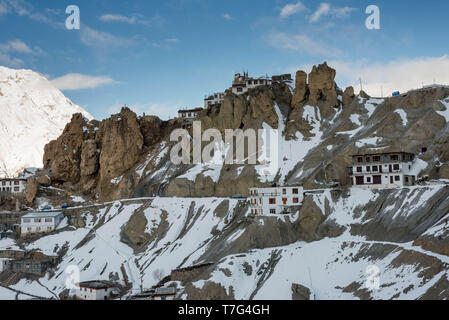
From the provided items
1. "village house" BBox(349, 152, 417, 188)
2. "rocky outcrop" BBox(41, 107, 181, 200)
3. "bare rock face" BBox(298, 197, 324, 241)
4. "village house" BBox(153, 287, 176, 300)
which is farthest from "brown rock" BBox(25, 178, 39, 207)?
"village house" BBox(349, 152, 417, 188)

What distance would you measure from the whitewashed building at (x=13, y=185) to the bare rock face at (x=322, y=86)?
82.4 metres

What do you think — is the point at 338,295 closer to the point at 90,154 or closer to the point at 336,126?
the point at 336,126

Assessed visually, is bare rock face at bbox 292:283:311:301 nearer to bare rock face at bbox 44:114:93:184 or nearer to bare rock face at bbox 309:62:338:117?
bare rock face at bbox 309:62:338:117

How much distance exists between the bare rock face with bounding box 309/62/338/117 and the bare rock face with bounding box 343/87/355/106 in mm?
2318

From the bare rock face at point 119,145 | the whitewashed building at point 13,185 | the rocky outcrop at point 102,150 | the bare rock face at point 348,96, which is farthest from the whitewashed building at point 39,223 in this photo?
the bare rock face at point 348,96

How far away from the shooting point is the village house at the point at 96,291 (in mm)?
97312

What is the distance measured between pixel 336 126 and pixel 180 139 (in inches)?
1642

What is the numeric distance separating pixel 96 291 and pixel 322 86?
75523mm

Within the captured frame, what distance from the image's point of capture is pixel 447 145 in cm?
10019

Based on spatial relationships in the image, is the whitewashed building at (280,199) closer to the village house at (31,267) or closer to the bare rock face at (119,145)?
the village house at (31,267)

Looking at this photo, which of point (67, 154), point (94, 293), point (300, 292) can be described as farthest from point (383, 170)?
point (67, 154)

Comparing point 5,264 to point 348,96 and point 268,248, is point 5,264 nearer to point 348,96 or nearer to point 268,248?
point 268,248

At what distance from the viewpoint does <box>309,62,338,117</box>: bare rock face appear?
13950 cm

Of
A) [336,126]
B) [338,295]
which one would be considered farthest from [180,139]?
[338,295]
